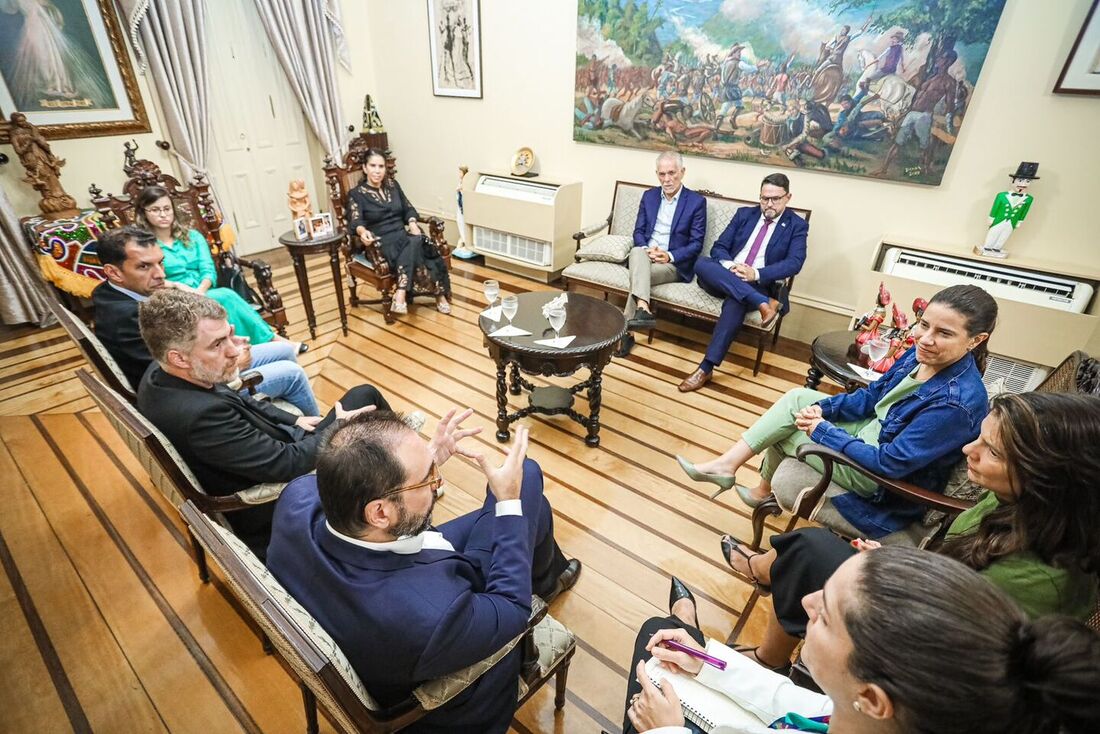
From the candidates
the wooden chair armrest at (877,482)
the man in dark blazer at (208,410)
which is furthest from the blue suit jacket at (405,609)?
the wooden chair armrest at (877,482)

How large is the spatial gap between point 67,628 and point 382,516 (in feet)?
5.42

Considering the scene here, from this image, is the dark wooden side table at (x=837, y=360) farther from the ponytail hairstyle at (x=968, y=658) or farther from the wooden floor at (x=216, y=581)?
the ponytail hairstyle at (x=968, y=658)

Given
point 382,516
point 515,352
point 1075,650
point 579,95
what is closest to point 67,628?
point 382,516

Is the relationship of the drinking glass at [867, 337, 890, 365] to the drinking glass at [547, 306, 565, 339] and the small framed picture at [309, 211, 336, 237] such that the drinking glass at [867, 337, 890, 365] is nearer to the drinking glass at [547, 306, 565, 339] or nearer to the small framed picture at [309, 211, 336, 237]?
the drinking glass at [547, 306, 565, 339]

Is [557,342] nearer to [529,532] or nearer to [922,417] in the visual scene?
[529,532]

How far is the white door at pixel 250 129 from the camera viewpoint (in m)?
4.50

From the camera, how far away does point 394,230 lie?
397cm

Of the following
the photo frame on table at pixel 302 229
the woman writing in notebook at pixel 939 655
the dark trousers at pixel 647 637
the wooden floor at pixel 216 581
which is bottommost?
the wooden floor at pixel 216 581

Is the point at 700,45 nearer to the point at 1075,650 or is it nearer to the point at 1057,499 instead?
the point at 1057,499

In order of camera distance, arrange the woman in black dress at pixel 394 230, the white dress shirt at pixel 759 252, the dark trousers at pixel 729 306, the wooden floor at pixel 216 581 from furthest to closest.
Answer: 1. the woman in black dress at pixel 394 230
2. the white dress shirt at pixel 759 252
3. the dark trousers at pixel 729 306
4. the wooden floor at pixel 216 581

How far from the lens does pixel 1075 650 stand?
615mm

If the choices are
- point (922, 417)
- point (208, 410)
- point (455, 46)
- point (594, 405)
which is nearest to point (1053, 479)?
point (922, 417)

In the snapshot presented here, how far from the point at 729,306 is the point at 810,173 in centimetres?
118

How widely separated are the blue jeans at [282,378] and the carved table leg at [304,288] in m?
1.18
